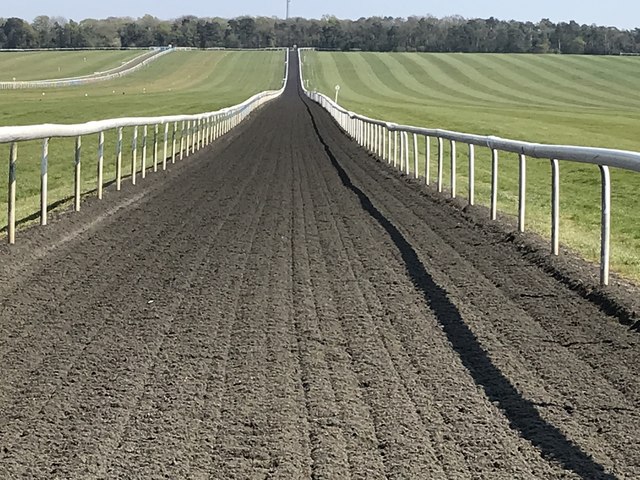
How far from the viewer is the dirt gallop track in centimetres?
431

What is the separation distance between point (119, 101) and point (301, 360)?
2511 inches

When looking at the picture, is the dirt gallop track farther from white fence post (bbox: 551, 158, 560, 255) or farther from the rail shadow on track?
white fence post (bbox: 551, 158, 560, 255)

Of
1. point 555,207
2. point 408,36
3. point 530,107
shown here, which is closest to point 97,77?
point 530,107

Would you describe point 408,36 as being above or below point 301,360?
above

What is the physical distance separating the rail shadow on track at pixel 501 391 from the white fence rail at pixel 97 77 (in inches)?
3240

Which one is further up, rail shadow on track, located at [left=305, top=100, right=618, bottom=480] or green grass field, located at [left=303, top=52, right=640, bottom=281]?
green grass field, located at [left=303, top=52, right=640, bottom=281]

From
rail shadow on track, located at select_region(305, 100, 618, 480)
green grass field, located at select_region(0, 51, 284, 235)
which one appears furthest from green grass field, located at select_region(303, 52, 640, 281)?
green grass field, located at select_region(0, 51, 284, 235)

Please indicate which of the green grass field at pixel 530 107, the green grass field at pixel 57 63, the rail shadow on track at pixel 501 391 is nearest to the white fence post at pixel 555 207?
the green grass field at pixel 530 107

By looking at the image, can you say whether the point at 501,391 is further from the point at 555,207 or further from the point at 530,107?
the point at 530,107

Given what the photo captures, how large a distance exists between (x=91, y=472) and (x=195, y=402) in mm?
1026

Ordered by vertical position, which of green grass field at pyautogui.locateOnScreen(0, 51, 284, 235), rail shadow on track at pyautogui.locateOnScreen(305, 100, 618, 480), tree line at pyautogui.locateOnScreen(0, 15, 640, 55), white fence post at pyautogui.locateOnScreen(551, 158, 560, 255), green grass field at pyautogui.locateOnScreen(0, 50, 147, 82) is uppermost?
tree line at pyautogui.locateOnScreen(0, 15, 640, 55)

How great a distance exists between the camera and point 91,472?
4047 millimetres

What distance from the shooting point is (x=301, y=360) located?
19.3 ft

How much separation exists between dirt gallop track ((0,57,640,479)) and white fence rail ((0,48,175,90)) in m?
79.6
